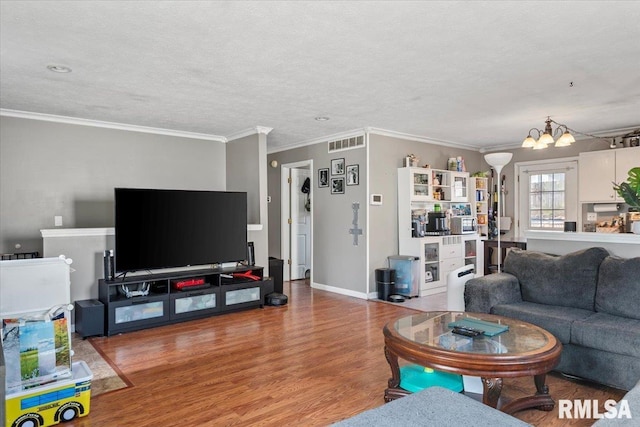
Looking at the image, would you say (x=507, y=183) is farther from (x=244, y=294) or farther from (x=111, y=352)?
(x=111, y=352)

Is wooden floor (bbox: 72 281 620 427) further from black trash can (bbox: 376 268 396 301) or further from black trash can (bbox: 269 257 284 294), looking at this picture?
black trash can (bbox: 269 257 284 294)

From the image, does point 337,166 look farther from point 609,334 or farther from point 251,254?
point 609,334

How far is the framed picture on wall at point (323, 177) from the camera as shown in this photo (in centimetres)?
636

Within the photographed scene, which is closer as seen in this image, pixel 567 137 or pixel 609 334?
pixel 609 334

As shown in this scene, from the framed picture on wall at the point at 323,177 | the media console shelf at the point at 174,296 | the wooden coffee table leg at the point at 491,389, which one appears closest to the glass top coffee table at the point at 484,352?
the wooden coffee table leg at the point at 491,389

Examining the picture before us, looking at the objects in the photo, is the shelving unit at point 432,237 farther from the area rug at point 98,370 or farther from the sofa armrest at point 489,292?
the area rug at point 98,370

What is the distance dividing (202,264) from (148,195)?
100 centimetres

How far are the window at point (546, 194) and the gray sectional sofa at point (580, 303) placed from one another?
11.7ft

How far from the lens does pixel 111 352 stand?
12.0 ft

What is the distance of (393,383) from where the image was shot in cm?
266

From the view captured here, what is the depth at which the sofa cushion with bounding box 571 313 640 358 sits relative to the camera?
8.63ft

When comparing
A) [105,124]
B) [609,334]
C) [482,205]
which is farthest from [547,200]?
[105,124]

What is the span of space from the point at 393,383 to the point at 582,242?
2272 mm

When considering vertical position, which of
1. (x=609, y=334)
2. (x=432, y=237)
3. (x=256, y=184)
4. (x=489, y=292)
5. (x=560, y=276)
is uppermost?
(x=256, y=184)
